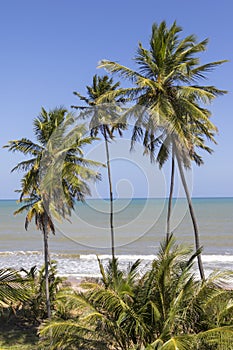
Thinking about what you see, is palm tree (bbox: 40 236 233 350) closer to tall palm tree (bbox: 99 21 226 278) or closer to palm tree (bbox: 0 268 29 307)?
palm tree (bbox: 0 268 29 307)

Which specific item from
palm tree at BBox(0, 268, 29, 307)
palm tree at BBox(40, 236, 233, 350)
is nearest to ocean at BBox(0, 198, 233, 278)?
palm tree at BBox(40, 236, 233, 350)

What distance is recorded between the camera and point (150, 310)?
7.98 metres

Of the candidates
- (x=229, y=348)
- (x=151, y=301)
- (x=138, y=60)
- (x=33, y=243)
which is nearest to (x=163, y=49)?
(x=138, y=60)

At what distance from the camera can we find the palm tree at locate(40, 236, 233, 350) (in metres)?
7.64

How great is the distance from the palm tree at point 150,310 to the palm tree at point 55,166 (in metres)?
4.90

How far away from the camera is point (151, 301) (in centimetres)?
772

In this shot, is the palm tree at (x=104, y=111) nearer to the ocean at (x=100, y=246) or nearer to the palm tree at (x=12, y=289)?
the ocean at (x=100, y=246)

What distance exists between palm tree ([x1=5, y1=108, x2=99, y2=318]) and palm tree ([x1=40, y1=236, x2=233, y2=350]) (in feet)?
16.1

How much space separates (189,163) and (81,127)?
4185mm

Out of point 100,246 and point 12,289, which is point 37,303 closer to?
point 12,289

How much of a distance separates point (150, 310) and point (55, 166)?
605 cm

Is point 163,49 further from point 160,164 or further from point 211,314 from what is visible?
point 211,314

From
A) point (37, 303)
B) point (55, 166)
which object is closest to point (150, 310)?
point (55, 166)

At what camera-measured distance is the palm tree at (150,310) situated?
7.64m
